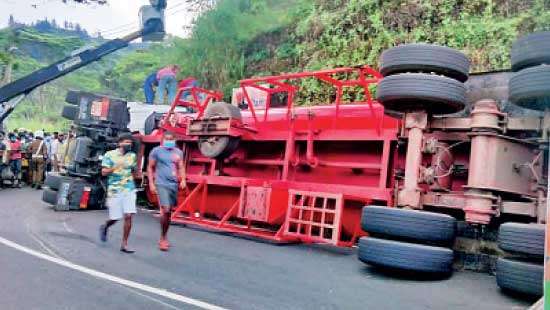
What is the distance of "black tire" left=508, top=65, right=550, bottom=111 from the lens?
4.55m

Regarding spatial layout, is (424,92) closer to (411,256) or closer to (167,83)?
(411,256)

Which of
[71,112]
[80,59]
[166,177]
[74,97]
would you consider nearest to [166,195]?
[166,177]

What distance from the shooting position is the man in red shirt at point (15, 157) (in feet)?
51.7

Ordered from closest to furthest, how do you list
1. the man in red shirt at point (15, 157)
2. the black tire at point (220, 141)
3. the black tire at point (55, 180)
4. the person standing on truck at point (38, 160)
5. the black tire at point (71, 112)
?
the black tire at point (220, 141) < the black tire at point (55, 180) < the black tire at point (71, 112) < the man in red shirt at point (15, 157) < the person standing on truck at point (38, 160)

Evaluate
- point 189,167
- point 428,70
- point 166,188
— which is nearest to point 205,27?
point 189,167

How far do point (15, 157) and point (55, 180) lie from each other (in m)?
6.65

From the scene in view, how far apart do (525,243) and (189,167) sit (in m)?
6.43

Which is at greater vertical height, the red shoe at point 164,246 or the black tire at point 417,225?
the black tire at point 417,225

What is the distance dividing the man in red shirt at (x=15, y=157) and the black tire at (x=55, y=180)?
620 centimetres

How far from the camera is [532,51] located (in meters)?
Answer: 4.69

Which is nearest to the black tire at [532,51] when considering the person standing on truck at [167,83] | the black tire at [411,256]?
the black tire at [411,256]

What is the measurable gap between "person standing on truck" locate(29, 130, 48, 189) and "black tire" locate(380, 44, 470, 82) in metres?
14.4

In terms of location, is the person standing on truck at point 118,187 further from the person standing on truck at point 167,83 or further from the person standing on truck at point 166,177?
the person standing on truck at point 167,83

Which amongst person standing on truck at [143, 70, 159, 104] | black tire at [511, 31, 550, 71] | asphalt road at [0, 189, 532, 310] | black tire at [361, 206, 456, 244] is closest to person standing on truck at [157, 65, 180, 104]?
person standing on truck at [143, 70, 159, 104]
